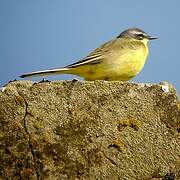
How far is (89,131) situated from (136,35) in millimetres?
3869

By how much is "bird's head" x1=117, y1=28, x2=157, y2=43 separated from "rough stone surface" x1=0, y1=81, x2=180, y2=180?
10.8 ft

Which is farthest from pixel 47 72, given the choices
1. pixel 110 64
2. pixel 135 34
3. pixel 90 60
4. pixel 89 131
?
pixel 135 34

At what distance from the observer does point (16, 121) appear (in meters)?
3.98

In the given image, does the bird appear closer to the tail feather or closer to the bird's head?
the tail feather

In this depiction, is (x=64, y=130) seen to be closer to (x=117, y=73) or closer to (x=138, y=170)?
(x=138, y=170)

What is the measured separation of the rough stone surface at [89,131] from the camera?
389cm

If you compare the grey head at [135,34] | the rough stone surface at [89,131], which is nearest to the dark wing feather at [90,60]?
the grey head at [135,34]

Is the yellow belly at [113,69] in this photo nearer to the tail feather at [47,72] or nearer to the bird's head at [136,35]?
the tail feather at [47,72]

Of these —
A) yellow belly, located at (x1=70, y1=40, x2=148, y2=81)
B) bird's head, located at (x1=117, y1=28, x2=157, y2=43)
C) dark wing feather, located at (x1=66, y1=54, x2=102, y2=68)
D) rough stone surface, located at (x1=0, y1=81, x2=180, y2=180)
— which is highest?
bird's head, located at (x1=117, y1=28, x2=157, y2=43)

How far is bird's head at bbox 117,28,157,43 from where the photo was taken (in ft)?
24.0

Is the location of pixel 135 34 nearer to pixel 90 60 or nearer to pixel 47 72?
pixel 90 60

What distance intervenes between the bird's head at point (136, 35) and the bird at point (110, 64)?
2.18ft

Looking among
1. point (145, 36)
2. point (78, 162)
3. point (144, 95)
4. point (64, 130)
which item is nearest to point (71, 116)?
point (64, 130)

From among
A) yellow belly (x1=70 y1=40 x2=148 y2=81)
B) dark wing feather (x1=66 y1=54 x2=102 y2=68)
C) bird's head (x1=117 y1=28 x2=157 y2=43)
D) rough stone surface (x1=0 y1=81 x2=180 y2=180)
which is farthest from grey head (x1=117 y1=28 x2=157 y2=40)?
rough stone surface (x1=0 y1=81 x2=180 y2=180)
